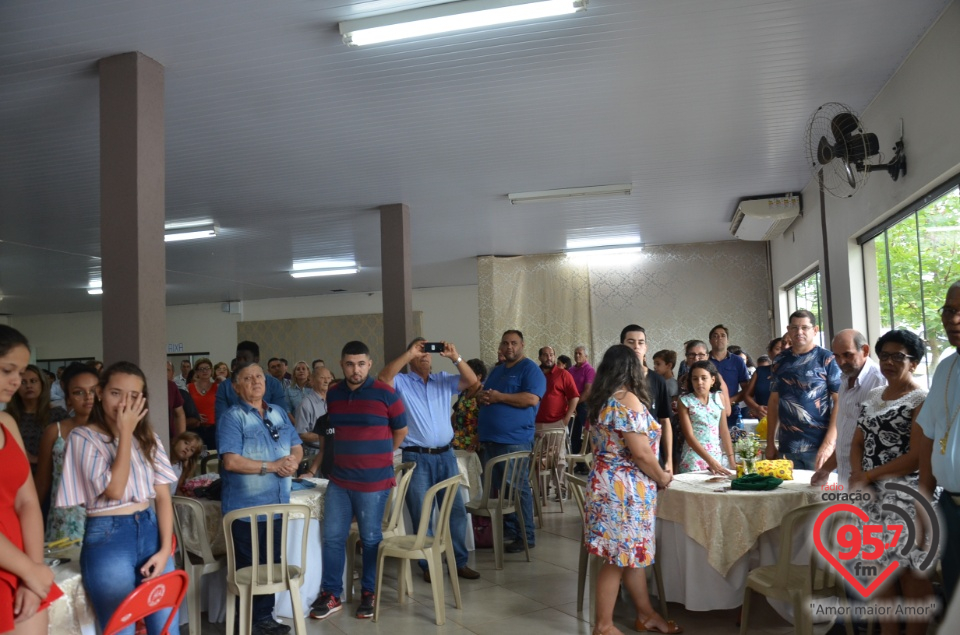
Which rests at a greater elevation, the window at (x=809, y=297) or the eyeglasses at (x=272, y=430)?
the window at (x=809, y=297)

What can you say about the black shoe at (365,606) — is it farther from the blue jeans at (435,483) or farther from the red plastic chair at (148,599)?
the red plastic chair at (148,599)

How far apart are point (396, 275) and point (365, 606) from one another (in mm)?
4225

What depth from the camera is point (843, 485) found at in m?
3.95

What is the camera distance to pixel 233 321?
1680 cm

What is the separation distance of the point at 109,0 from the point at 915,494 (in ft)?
14.1

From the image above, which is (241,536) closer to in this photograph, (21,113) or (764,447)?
(21,113)

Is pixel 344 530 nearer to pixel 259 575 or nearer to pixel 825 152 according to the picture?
pixel 259 575

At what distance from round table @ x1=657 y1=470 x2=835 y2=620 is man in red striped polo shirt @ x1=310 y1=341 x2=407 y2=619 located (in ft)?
5.44

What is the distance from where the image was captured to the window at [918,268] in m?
4.53

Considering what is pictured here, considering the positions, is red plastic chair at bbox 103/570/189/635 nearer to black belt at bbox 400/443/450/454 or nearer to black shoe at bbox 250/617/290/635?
black shoe at bbox 250/617/290/635

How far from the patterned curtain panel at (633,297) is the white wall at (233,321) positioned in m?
3.17

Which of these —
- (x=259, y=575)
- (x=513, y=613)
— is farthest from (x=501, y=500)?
(x=259, y=575)

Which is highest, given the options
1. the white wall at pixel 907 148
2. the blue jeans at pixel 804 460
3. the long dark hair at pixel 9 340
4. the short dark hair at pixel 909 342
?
the white wall at pixel 907 148

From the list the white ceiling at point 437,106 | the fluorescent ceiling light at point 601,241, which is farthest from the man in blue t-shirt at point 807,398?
the fluorescent ceiling light at point 601,241
